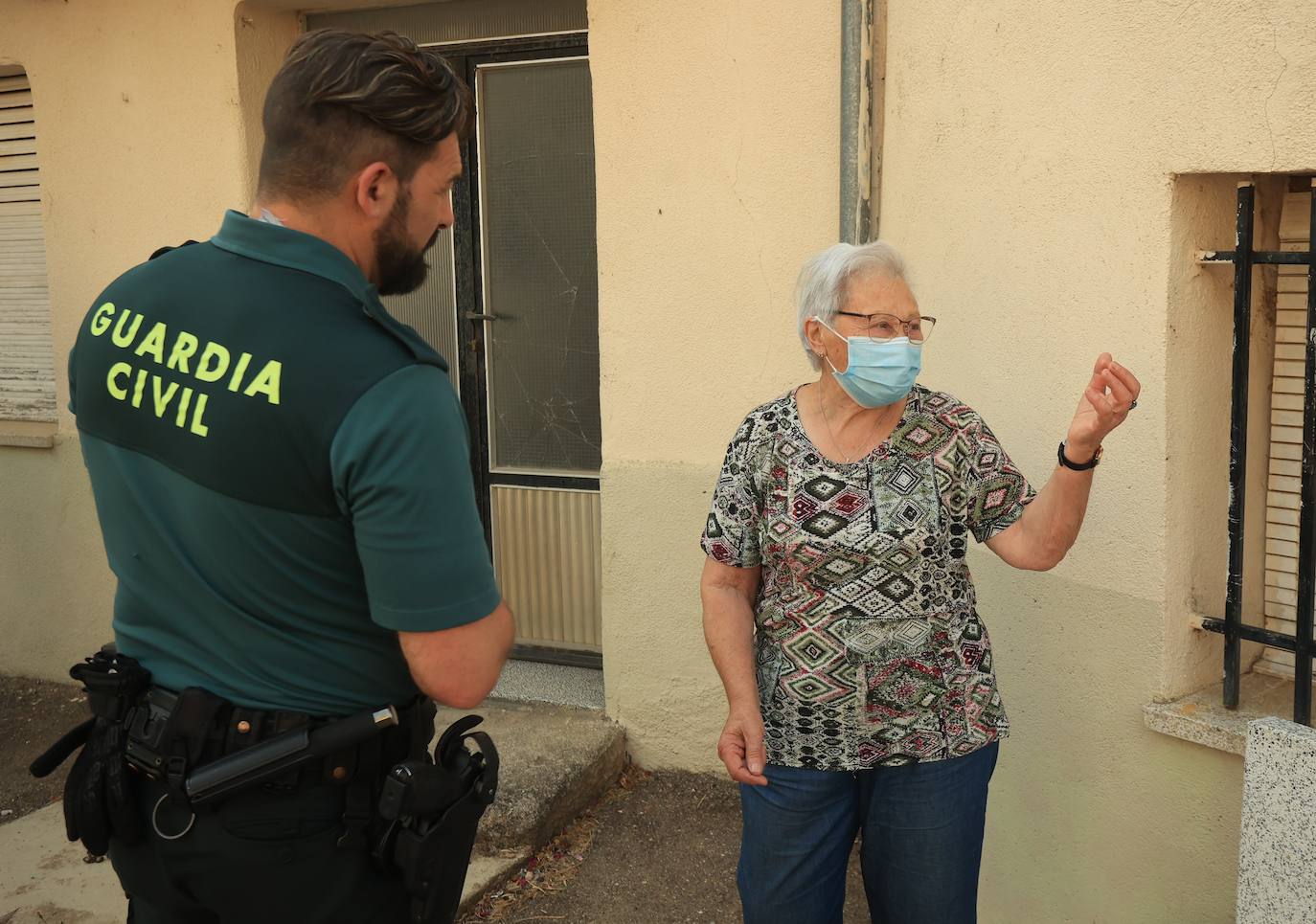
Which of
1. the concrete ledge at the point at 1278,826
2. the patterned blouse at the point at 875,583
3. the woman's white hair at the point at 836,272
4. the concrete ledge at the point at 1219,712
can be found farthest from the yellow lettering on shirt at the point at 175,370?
the concrete ledge at the point at 1219,712

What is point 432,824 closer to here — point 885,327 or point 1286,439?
point 885,327

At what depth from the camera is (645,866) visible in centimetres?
419

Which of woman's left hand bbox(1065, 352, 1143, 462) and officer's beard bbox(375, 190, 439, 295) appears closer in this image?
officer's beard bbox(375, 190, 439, 295)

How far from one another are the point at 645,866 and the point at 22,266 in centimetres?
403

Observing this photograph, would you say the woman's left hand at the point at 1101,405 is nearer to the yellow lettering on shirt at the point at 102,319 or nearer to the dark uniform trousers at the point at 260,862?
the dark uniform trousers at the point at 260,862

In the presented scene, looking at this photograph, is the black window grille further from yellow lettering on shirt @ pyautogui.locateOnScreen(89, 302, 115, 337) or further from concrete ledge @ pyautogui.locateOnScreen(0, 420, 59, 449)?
concrete ledge @ pyautogui.locateOnScreen(0, 420, 59, 449)

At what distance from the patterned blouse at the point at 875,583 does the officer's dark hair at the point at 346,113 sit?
40.6 inches

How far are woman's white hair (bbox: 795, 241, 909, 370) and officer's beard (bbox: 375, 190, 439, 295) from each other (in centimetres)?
92

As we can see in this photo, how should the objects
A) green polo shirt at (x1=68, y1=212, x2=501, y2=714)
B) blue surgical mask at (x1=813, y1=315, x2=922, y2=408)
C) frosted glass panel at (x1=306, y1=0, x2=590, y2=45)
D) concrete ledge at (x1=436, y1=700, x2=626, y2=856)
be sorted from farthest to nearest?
frosted glass panel at (x1=306, y1=0, x2=590, y2=45) < concrete ledge at (x1=436, y1=700, x2=626, y2=856) < blue surgical mask at (x1=813, y1=315, x2=922, y2=408) < green polo shirt at (x1=68, y1=212, x2=501, y2=714)

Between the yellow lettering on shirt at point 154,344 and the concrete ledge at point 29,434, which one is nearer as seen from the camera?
the yellow lettering on shirt at point 154,344

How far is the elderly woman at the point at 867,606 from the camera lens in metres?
2.48

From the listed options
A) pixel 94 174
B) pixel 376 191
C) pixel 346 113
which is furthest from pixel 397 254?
pixel 94 174

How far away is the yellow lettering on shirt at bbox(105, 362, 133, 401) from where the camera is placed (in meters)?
1.86

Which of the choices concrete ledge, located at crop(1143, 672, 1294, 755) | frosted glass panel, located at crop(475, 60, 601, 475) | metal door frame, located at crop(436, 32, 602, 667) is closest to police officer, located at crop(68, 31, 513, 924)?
concrete ledge, located at crop(1143, 672, 1294, 755)
